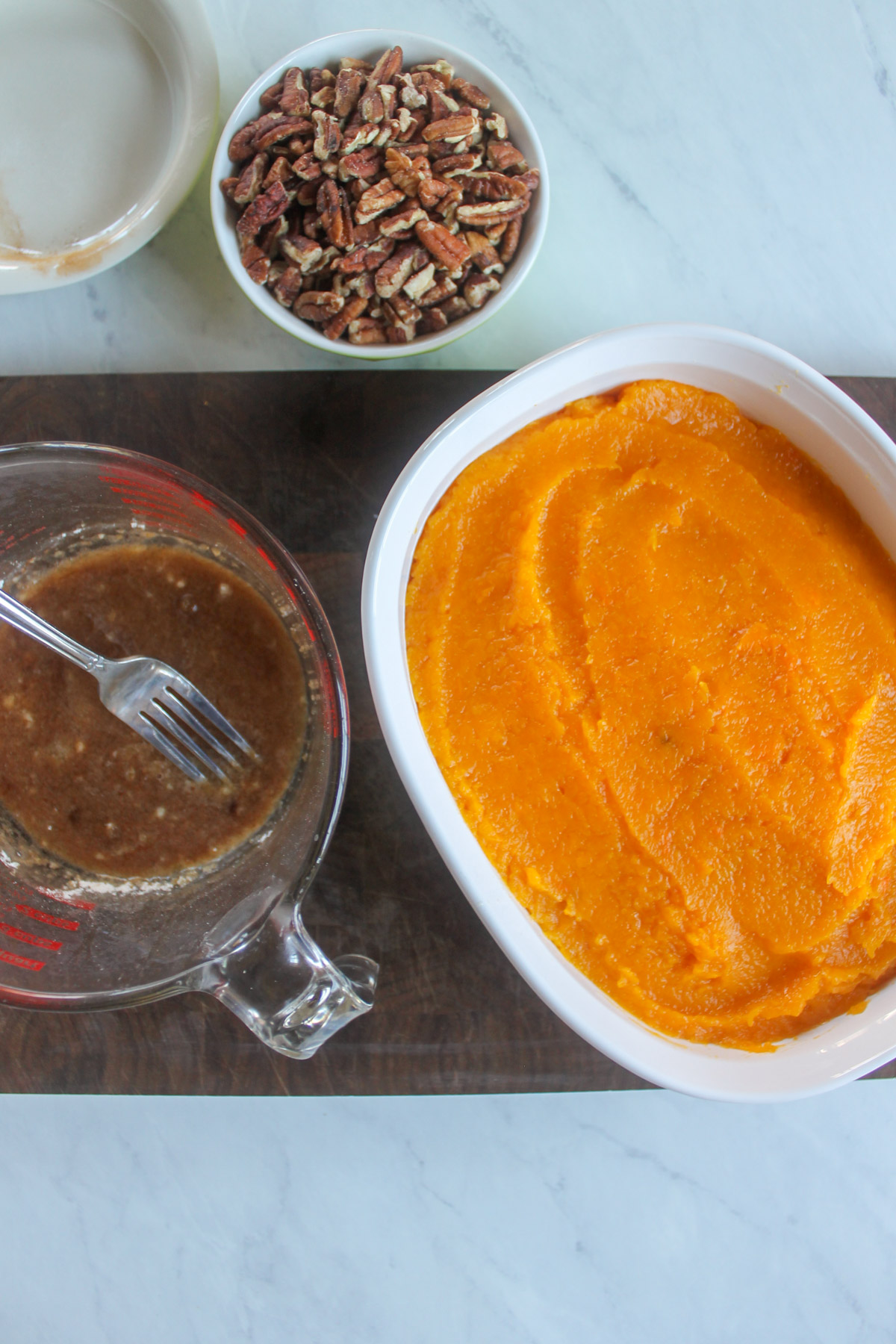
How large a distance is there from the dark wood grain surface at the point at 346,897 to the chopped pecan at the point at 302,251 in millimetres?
157

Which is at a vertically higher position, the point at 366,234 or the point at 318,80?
the point at 318,80

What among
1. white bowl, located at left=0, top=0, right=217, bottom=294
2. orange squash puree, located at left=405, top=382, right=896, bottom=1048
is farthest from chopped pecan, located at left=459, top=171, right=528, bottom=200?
white bowl, located at left=0, top=0, right=217, bottom=294

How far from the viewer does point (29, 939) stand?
1221 mm

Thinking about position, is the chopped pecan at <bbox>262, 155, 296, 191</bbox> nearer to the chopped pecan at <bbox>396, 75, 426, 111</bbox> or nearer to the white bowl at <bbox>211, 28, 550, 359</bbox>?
the white bowl at <bbox>211, 28, 550, 359</bbox>

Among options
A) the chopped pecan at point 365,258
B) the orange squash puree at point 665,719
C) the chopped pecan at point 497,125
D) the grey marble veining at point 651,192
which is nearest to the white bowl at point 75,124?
the grey marble veining at point 651,192

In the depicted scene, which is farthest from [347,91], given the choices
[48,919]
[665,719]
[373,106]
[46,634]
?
[48,919]

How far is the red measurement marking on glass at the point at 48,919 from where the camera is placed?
1.25 meters

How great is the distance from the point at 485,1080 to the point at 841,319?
1.36m

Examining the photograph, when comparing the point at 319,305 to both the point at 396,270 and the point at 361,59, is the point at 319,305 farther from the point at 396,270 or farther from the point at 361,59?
the point at 361,59

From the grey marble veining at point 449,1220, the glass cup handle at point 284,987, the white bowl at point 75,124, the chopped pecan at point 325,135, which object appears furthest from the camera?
the grey marble veining at point 449,1220

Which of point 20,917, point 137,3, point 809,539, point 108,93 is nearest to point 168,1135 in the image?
point 20,917

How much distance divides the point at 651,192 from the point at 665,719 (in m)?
0.93

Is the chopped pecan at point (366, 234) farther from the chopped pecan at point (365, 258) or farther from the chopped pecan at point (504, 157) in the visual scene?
the chopped pecan at point (504, 157)

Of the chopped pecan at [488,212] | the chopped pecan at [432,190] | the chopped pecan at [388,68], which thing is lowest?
the chopped pecan at [488,212]
